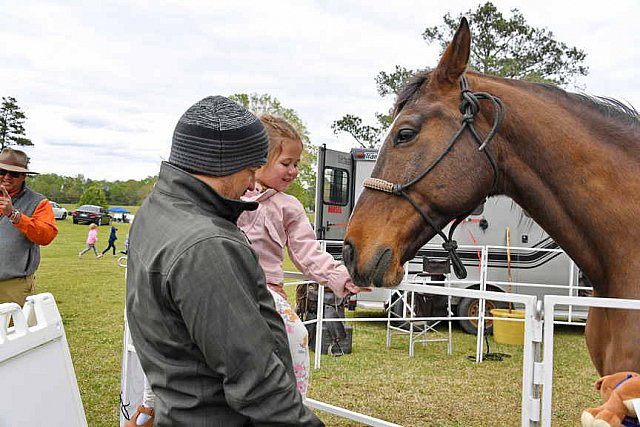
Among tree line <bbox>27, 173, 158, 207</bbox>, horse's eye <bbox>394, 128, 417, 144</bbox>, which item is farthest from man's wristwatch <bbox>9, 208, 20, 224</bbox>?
tree line <bbox>27, 173, 158, 207</bbox>

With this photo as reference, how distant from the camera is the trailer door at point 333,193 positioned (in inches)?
363

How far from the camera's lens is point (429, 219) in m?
2.05

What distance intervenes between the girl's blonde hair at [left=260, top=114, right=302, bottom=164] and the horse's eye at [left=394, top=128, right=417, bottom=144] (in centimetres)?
42

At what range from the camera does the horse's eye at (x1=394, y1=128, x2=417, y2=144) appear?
81.6 inches

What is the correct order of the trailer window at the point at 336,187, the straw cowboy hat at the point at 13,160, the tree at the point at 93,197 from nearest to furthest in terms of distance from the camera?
the straw cowboy hat at the point at 13,160 → the trailer window at the point at 336,187 → the tree at the point at 93,197

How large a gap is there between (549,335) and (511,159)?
0.68 metres

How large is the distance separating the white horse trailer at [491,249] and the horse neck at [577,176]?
20.4 feet

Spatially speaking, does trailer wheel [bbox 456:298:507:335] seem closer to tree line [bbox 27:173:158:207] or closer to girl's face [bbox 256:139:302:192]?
girl's face [bbox 256:139:302:192]

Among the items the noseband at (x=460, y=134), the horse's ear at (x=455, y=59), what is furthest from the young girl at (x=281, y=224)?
the horse's ear at (x=455, y=59)

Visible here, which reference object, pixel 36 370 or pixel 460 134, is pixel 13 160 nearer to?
pixel 36 370

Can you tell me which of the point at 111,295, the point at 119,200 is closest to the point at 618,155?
the point at 111,295

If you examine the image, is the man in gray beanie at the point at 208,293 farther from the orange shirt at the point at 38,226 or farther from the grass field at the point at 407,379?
the grass field at the point at 407,379

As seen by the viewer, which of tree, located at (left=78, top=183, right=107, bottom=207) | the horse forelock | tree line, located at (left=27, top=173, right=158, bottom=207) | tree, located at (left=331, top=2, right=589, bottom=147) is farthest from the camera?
tree line, located at (left=27, top=173, right=158, bottom=207)

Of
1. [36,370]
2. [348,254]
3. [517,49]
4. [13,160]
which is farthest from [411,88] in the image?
[517,49]
